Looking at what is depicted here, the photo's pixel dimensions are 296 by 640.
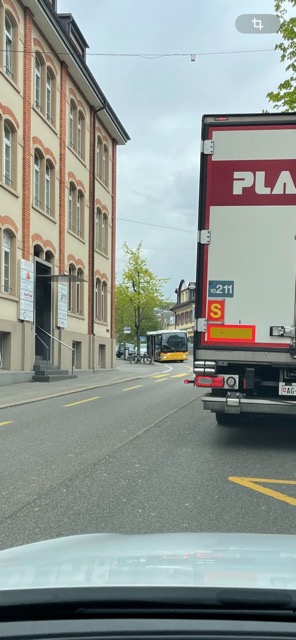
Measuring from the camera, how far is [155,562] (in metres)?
2.26

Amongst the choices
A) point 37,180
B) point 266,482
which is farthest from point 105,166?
point 266,482

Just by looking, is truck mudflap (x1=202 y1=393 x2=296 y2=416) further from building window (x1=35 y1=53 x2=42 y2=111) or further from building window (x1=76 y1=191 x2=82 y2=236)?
building window (x1=76 y1=191 x2=82 y2=236)

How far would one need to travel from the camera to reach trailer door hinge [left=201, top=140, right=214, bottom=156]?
847 centimetres

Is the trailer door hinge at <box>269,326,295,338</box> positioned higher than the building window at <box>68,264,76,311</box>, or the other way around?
the building window at <box>68,264,76,311</box>

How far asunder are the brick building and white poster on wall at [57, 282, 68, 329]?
0.05 metres

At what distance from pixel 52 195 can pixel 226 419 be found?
1780cm

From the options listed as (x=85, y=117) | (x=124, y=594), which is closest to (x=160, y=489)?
(x=124, y=594)

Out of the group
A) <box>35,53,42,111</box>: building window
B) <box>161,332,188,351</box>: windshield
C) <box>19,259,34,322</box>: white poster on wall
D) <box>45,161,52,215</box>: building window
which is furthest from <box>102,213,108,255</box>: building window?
<box>161,332,188,351</box>: windshield

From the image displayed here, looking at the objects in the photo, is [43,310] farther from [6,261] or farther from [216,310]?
[216,310]

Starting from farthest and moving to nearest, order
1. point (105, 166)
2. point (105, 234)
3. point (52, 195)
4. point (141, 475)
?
point (105, 234) → point (105, 166) → point (52, 195) → point (141, 475)

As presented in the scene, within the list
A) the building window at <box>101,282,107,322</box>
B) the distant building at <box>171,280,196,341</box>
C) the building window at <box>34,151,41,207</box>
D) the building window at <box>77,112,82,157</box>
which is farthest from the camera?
the distant building at <box>171,280,196,341</box>

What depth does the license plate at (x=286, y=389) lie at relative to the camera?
8344 mm

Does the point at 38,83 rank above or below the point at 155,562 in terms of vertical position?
above

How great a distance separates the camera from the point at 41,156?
81.5 feet
